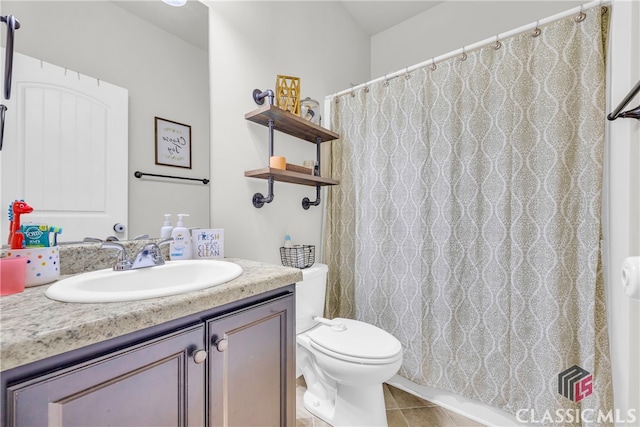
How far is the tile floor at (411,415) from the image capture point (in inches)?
53.7

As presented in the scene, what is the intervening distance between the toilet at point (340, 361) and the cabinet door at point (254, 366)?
334 millimetres

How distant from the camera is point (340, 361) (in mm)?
1152

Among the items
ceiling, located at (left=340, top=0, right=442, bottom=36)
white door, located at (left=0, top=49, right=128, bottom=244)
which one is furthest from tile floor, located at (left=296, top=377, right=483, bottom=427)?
ceiling, located at (left=340, top=0, right=442, bottom=36)

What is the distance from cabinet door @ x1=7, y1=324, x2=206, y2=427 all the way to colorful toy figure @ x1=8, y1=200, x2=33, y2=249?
48cm

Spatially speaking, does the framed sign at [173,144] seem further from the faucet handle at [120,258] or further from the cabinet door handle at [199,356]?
the cabinet door handle at [199,356]

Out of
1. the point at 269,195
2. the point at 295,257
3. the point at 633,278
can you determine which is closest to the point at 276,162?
the point at 269,195

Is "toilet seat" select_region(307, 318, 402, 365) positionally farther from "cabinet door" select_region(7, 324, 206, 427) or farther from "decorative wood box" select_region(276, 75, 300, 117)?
"decorative wood box" select_region(276, 75, 300, 117)

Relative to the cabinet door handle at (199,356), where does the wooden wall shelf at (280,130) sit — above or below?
above

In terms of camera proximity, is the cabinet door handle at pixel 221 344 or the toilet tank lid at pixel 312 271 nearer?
the cabinet door handle at pixel 221 344

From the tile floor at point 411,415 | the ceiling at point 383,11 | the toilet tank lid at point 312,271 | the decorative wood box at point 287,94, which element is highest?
the ceiling at point 383,11

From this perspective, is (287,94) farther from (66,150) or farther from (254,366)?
(254,366)

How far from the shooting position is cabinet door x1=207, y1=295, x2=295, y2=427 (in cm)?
69

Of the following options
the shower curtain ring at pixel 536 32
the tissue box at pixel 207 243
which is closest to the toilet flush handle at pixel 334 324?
the tissue box at pixel 207 243

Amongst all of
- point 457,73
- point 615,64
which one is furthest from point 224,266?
point 615,64
